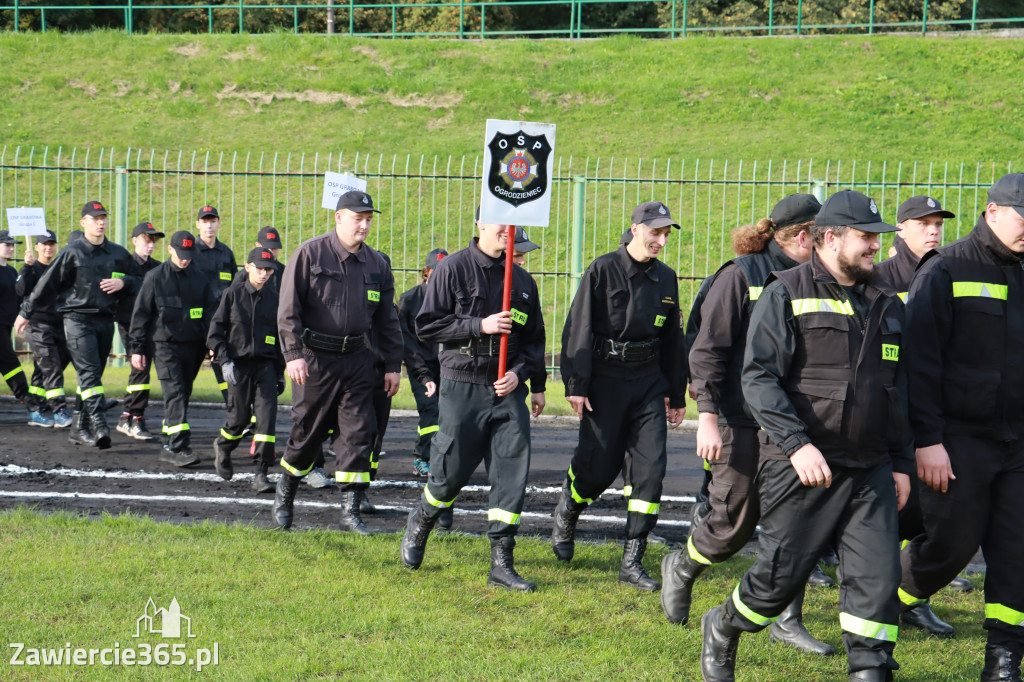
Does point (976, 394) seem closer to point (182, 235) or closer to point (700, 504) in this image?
point (700, 504)

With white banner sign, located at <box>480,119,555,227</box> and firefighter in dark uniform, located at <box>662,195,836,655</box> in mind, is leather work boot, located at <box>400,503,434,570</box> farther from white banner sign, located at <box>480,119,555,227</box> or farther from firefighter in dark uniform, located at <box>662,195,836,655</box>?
white banner sign, located at <box>480,119,555,227</box>

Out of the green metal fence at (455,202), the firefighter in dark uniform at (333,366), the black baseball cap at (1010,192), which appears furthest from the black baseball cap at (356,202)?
the green metal fence at (455,202)

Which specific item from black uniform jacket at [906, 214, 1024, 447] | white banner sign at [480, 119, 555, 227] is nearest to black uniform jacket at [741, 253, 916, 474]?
black uniform jacket at [906, 214, 1024, 447]

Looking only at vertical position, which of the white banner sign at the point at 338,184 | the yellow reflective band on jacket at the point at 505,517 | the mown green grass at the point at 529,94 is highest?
the mown green grass at the point at 529,94

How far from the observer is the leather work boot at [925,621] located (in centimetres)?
538

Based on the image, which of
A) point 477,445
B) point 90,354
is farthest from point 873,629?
point 90,354

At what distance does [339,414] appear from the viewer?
724 cm

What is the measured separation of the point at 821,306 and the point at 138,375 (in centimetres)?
830

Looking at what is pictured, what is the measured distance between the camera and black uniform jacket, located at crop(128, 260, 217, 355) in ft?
33.0

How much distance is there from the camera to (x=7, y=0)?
33844 mm

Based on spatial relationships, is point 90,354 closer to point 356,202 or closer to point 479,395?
point 356,202

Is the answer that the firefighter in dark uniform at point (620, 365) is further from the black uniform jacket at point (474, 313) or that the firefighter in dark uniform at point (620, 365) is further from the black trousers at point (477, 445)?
the black trousers at point (477, 445)

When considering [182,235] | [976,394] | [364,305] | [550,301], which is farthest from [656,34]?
[976,394]

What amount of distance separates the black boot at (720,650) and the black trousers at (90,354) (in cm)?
758
